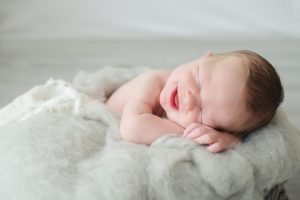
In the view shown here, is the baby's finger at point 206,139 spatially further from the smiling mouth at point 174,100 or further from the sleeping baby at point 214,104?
the smiling mouth at point 174,100

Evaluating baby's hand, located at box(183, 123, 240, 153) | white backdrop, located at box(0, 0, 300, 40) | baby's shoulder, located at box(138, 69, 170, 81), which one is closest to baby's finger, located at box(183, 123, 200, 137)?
baby's hand, located at box(183, 123, 240, 153)

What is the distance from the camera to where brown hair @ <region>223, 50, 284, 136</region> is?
0.87 meters

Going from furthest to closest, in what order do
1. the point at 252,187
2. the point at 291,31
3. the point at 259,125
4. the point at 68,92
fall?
the point at 291,31, the point at 68,92, the point at 259,125, the point at 252,187

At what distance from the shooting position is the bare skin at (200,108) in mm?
874

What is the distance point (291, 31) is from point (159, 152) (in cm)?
105

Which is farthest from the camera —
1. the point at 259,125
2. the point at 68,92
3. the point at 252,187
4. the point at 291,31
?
the point at 291,31

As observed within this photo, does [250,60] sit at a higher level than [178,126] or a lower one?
higher

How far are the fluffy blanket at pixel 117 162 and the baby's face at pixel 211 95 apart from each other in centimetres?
6

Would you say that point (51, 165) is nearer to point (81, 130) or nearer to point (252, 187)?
point (81, 130)

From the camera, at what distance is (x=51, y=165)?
811mm

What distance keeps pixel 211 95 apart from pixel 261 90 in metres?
0.09

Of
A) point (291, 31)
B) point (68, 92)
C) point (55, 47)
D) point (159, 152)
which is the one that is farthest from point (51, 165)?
point (291, 31)

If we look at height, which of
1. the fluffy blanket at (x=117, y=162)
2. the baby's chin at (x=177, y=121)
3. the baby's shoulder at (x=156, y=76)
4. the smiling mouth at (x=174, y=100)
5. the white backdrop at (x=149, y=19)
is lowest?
the fluffy blanket at (x=117, y=162)

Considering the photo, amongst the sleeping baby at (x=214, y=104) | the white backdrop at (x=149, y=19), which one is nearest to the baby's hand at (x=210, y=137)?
the sleeping baby at (x=214, y=104)
